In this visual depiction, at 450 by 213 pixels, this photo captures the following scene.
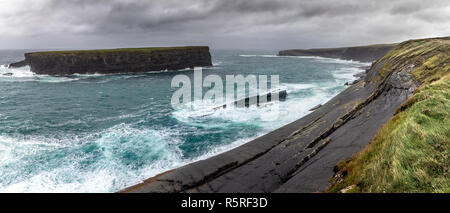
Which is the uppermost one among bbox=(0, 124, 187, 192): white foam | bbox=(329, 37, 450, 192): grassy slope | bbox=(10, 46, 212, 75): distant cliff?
bbox=(10, 46, 212, 75): distant cliff

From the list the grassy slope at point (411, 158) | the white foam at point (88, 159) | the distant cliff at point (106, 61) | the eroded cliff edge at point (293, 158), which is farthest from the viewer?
the distant cliff at point (106, 61)

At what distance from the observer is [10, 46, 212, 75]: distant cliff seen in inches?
3482

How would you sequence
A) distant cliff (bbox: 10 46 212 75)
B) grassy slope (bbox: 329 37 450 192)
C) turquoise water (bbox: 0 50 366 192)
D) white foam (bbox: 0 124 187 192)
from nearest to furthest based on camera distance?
grassy slope (bbox: 329 37 450 192) → white foam (bbox: 0 124 187 192) → turquoise water (bbox: 0 50 366 192) → distant cliff (bbox: 10 46 212 75)

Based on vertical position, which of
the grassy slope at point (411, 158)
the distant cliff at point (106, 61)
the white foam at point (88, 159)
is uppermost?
the distant cliff at point (106, 61)

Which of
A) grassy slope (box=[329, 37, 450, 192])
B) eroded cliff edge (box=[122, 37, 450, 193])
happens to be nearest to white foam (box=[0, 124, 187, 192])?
eroded cliff edge (box=[122, 37, 450, 193])

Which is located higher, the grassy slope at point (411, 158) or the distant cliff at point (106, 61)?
the distant cliff at point (106, 61)

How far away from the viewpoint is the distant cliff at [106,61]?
88.4m

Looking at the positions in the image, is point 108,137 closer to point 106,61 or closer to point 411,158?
point 411,158

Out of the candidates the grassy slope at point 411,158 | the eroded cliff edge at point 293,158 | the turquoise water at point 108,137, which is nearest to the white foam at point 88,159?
the turquoise water at point 108,137

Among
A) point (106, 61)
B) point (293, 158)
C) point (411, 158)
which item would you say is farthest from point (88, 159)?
point (106, 61)

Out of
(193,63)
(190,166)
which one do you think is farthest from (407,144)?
(193,63)

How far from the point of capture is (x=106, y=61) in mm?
93000

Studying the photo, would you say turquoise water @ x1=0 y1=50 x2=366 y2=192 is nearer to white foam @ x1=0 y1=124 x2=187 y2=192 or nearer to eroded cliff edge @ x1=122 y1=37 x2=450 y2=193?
white foam @ x1=0 y1=124 x2=187 y2=192

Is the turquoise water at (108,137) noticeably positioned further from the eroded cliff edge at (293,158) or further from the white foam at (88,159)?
the eroded cliff edge at (293,158)
